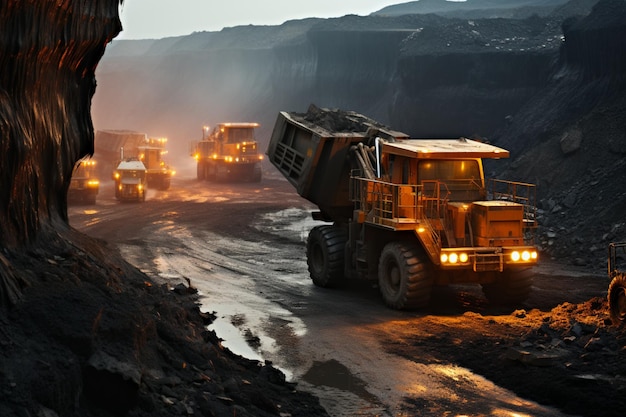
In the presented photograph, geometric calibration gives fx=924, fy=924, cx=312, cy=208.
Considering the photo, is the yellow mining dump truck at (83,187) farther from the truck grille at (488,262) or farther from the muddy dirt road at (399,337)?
the truck grille at (488,262)

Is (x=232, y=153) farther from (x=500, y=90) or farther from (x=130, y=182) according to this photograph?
(x=500, y=90)

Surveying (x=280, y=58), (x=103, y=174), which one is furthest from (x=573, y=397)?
(x=280, y=58)

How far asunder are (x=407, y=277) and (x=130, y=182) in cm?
2253

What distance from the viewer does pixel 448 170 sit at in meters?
16.3

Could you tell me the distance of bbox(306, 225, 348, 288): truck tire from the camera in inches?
711

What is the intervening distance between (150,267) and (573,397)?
37.8 ft

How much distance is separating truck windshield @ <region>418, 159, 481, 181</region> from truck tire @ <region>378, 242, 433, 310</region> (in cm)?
132

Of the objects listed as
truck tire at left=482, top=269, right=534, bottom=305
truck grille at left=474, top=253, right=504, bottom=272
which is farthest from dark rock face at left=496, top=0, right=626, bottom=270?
truck grille at left=474, top=253, right=504, bottom=272

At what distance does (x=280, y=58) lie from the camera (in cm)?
8300

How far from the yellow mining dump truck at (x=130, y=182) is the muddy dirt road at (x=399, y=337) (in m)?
11.9

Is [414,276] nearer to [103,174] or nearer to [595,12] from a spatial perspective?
[595,12]

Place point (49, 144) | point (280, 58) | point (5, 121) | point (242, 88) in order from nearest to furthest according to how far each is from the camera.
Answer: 1. point (5, 121)
2. point (49, 144)
3. point (280, 58)
4. point (242, 88)

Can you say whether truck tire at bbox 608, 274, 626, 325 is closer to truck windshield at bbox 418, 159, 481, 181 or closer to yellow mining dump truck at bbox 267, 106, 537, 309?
yellow mining dump truck at bbox 267, 106, 537, 309

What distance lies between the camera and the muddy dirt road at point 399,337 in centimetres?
1073
